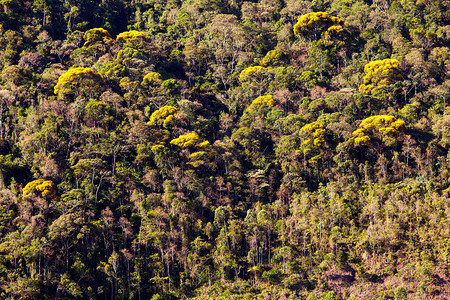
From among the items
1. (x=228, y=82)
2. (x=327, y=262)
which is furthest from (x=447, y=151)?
(x=228, y=82)

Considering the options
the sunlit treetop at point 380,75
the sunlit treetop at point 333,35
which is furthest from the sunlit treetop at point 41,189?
the sunlit treetop at point 333,35

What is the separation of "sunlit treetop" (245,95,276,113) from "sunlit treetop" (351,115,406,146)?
11.9 m

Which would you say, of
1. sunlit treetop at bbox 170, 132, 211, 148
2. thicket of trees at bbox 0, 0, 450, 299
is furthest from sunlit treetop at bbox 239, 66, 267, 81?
sunlit treetop at bbox 170, 132, 211, 148

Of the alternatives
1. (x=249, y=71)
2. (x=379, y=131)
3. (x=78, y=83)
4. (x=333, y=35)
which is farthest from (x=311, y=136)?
(x=78, y=83)

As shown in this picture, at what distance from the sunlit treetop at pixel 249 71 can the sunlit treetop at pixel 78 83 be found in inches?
678

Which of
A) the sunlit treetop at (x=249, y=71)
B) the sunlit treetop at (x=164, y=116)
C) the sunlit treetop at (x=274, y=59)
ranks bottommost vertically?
the sunlit treetop at (x=164, y=116)

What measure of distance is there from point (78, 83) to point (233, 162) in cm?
2087

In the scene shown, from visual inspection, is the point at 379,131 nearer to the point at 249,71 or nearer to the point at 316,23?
the point at 249,71

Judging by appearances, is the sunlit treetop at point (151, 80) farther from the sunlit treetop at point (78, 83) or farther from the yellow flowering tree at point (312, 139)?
the yellow flowering tree at point (312, 139)

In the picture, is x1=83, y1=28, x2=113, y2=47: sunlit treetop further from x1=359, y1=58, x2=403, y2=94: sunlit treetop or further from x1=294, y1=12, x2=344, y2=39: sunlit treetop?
x1=359, y1=58, x2=403, y2=94: sunlit treetop

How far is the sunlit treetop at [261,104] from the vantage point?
2176 inches

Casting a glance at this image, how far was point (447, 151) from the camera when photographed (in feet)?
148

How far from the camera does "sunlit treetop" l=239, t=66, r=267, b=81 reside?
6103 centimetres

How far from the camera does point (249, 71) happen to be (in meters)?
61.3
